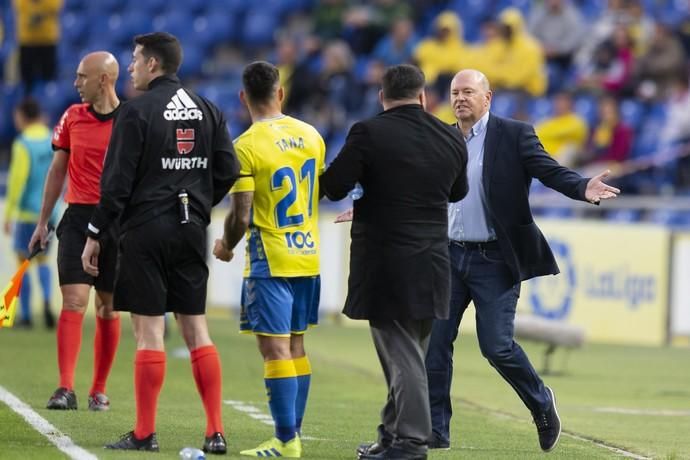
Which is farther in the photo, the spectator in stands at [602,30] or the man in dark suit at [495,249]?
the spectator in stands at [602,30]

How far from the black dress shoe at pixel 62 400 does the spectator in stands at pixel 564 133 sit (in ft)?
36.7

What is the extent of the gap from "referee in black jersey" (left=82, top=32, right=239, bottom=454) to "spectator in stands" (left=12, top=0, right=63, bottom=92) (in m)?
13.9

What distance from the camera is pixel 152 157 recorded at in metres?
7.95

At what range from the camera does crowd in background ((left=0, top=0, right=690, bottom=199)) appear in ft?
66.3

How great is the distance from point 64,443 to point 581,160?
504 inches

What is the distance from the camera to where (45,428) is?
29.3ft

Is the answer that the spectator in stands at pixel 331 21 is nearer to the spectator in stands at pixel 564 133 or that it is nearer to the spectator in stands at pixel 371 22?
the spectator in stands at pixel 371 22

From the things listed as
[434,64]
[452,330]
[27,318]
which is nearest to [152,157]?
[452,330]

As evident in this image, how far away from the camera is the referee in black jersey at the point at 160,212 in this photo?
792 cm

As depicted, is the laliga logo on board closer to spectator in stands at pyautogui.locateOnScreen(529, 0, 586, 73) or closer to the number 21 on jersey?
spectator in stands at pyautogui.locateOnScreen(529, 0, 586, 73)

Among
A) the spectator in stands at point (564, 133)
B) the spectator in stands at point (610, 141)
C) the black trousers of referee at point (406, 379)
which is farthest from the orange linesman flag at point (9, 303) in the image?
the spectator in stands at point (564, 133)

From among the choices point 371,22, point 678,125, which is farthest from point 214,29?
point 678,125

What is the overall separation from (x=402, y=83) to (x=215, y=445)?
213cm

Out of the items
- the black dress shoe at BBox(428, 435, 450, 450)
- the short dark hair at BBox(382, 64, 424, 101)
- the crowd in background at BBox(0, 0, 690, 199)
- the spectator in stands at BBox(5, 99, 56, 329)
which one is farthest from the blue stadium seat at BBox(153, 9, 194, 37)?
the short dark hair at BBox(382, 64, 424, 101)
